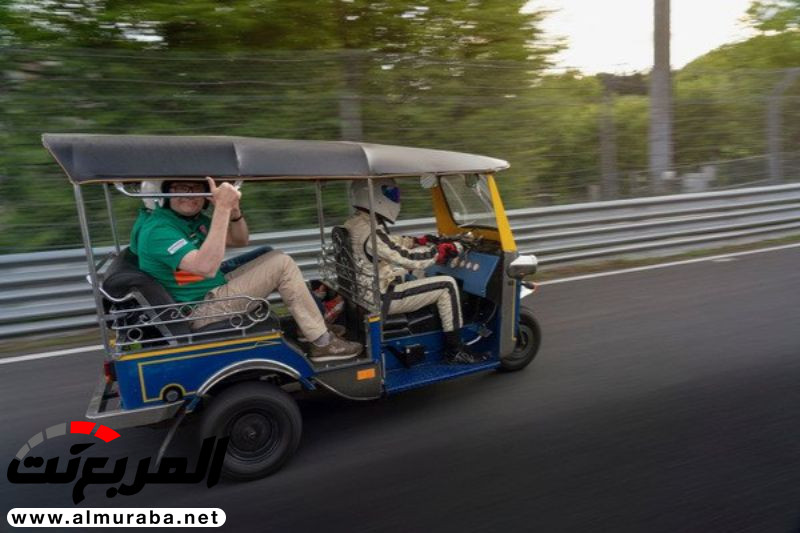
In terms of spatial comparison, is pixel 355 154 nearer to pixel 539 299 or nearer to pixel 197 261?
pixel 197 261

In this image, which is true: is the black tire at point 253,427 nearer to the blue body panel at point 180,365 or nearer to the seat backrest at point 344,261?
the blue body panel at point 180,365

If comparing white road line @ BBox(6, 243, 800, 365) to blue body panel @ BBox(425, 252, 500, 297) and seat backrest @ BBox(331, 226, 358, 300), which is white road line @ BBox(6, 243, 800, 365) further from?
blue body panel @ BBox(425, 252, 500, 297)

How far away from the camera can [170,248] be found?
3346 mm

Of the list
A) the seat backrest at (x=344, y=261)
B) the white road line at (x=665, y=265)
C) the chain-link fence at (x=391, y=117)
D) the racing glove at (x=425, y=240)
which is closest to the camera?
the seat backrest at (x=344, y=261)

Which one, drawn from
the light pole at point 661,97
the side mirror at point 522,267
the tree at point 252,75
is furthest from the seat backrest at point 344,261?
the light pole at point 661,97

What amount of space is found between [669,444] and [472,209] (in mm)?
2163

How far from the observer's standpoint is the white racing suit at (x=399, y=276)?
13.2ft

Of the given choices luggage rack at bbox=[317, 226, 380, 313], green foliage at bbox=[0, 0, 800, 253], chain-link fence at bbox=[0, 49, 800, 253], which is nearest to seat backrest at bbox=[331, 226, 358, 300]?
luggage rack at bbox=[317, 226, 380, 313]

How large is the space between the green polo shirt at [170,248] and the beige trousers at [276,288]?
11 centimetres

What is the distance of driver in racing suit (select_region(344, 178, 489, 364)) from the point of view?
4.02 metres

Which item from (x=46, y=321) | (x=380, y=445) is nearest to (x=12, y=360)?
(x=46, y=321)

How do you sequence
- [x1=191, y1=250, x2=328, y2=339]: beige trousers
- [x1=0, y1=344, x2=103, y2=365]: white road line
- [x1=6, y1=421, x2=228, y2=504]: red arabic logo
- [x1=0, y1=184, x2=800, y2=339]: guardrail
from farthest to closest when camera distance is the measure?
[x1=0, y1=184, x2=800, y2=339]: guardrail < [x1=0, y1=344, x2=103, y2=365]: white road line < [x1=191, y1=250, x2=328, y2=339]: beige trousers < [x1=6, y1=421, x2=228, y2=504]: red arabic logo

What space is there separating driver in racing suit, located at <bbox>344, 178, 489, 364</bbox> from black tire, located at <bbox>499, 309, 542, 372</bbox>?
45 cm

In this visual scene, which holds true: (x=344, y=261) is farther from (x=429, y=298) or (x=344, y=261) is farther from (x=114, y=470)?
(x=114, y=470)
